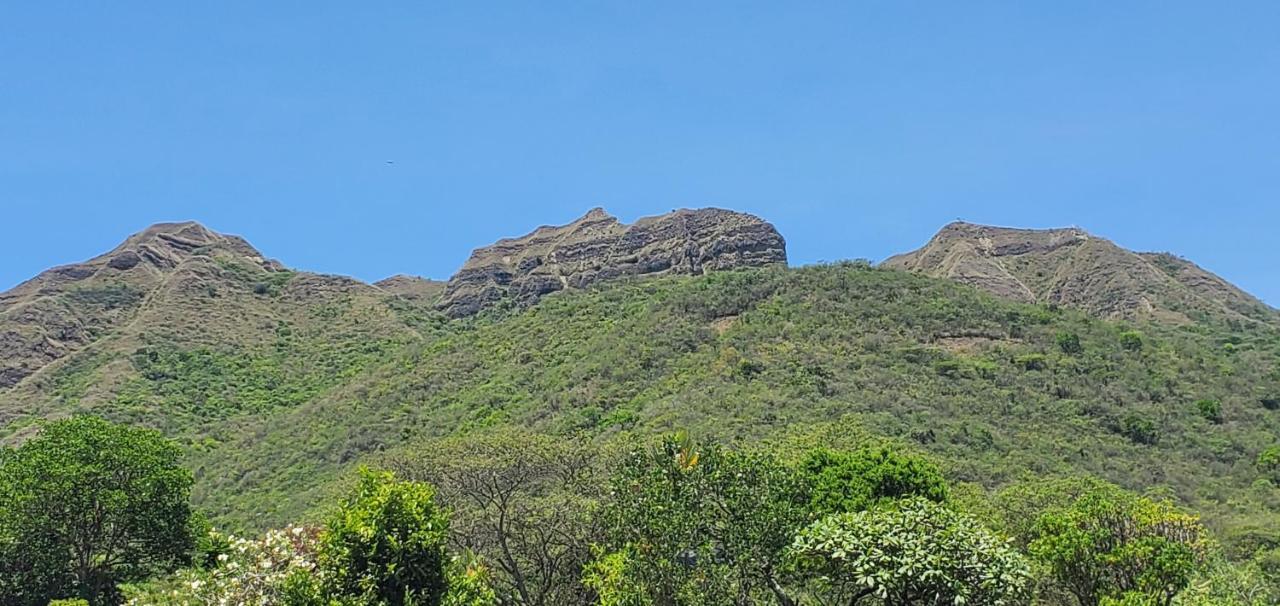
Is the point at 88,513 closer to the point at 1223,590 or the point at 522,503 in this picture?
the point at 522,503

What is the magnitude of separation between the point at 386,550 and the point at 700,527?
5.68m

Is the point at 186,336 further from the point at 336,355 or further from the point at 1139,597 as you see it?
the point at 1139,597

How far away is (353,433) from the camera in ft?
193

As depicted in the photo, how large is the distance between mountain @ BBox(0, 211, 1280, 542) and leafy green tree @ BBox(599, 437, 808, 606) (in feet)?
62.1

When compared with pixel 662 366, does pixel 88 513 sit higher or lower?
lower

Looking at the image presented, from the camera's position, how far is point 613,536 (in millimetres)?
18812

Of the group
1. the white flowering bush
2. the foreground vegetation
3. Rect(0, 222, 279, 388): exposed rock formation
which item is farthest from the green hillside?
the white flowering bush

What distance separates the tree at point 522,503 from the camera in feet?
93.1

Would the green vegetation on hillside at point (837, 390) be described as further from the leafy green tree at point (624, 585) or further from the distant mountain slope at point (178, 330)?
the leafy green tree at point (624, 585)

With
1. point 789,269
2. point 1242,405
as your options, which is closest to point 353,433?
point 789,269

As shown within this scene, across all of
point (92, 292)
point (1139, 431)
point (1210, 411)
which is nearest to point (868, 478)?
point (1139, 431)

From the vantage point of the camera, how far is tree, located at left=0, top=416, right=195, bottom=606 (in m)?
30.3

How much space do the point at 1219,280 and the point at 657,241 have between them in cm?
6372

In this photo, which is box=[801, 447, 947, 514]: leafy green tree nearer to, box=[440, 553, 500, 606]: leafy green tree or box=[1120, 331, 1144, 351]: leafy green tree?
box=[440, 553, 500, 606]: leafy green tree
